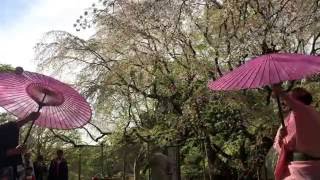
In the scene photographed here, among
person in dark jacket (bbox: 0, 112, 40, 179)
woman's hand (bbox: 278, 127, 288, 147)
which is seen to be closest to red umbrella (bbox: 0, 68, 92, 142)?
person in dark jacket (bbox: 0, 112, 40, 179)

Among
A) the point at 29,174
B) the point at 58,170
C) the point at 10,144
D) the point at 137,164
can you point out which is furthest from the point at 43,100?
the point at 137,164

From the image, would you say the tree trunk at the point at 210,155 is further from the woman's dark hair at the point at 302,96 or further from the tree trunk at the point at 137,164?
the woman's dark hair at the point at 302,96

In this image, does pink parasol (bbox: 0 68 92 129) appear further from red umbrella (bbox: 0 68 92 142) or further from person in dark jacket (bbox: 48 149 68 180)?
person in dark jacket (bbox: 48 149 68 180)

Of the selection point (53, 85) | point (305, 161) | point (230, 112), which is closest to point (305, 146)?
point (305, 161)

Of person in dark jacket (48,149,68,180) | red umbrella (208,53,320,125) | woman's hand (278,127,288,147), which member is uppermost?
red umbrella (208,53,320,125)

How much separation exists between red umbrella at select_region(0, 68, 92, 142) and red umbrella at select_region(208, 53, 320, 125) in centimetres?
159

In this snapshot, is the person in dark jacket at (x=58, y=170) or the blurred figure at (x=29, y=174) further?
the person in dark jacket at (x=58, y=170)

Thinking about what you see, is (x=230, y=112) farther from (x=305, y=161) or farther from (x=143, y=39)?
(x=305, y=161)

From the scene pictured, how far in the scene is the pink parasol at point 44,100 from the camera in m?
5.26

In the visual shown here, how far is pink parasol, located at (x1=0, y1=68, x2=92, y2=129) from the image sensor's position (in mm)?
5264

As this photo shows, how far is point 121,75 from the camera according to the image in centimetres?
1477

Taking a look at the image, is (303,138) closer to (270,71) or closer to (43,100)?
(270,71)

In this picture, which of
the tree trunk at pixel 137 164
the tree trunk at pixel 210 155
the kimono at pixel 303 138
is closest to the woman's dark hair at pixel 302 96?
the kimono at pixel 303 138

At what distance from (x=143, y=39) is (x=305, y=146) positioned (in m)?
9.62
